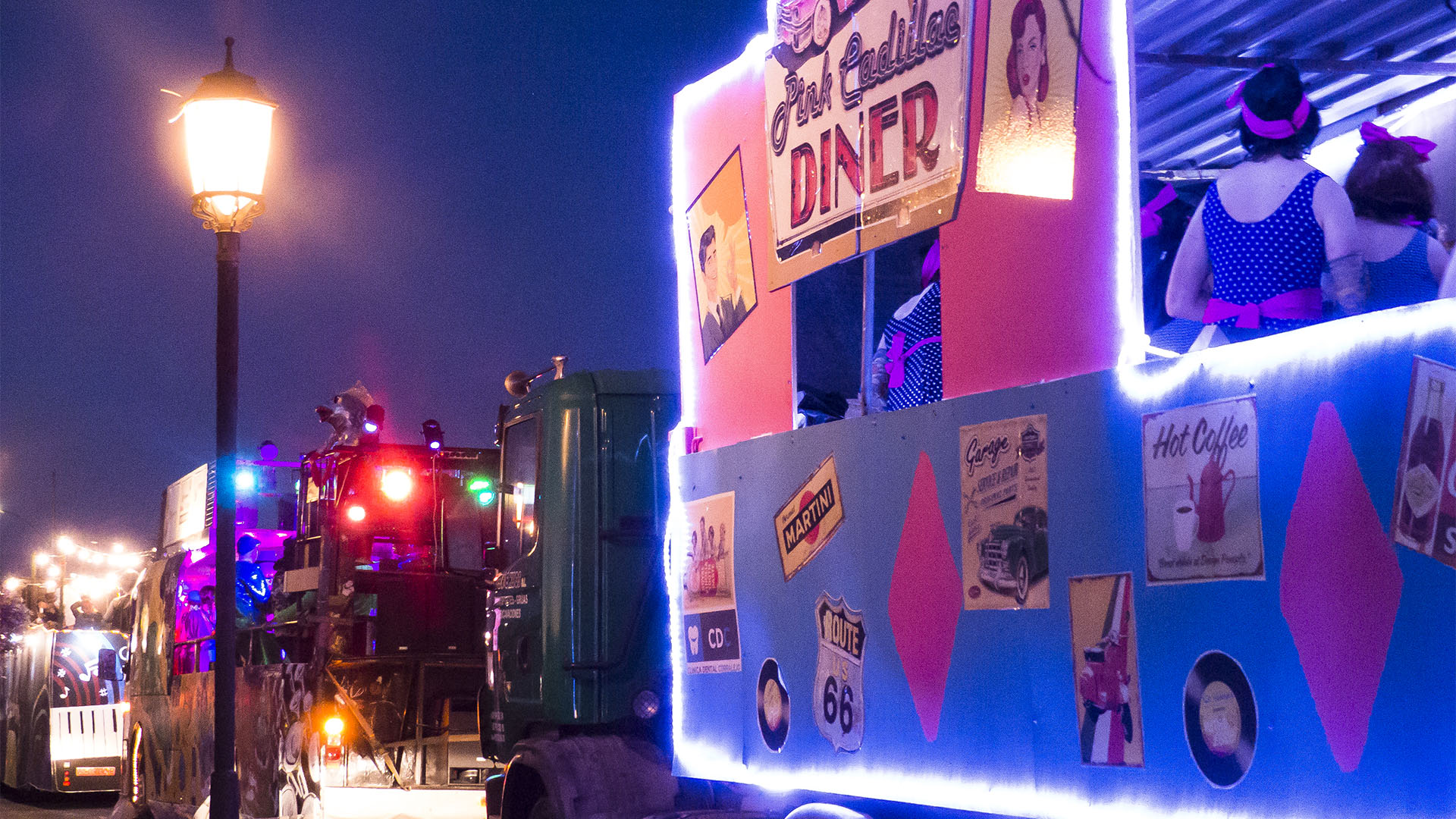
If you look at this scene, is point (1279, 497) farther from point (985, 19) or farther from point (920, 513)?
point (985, 19)

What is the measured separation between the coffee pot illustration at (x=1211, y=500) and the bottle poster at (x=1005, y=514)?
60 centimetres

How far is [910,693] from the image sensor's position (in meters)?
4.62

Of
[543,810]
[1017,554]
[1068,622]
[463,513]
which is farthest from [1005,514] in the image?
[463,513]

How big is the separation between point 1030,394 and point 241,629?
12.4 m

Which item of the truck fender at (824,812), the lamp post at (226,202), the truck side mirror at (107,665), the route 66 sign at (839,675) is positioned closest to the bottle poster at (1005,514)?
the route 66 sign at (839,675)

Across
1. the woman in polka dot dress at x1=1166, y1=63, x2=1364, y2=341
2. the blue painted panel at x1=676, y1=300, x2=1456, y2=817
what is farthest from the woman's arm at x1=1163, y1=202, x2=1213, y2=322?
the blue painted panel at x1=676, y1=300, x2=1456, y2=817

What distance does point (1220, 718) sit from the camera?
3377mm

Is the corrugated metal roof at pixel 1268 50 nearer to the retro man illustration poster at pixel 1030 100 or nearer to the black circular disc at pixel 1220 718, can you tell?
the retro man illustration poster at pixel 1030 100

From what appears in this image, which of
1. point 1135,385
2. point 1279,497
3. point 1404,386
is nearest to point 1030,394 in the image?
point 1135,385

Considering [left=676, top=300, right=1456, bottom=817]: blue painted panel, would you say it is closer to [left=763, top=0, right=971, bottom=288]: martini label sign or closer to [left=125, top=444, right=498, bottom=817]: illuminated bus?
[left=763, top=0, right=971, bottom=288]: martini label sign

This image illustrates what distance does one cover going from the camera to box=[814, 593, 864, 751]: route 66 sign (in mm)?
4914

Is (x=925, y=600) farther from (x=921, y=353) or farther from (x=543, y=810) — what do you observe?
(x=543, y=810)

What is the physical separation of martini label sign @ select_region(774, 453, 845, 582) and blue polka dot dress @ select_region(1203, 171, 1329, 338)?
1569 millimetres

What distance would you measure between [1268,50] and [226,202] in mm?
5347
